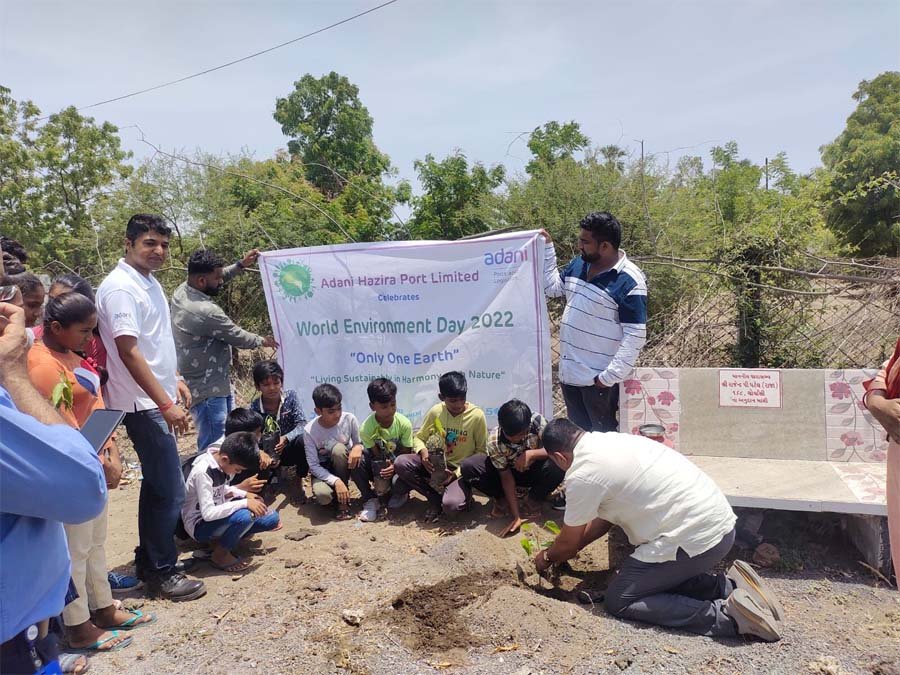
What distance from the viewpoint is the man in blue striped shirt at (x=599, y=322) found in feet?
13.2

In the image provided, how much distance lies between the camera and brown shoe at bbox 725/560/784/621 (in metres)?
2.98

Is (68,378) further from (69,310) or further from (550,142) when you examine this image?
(550,142)

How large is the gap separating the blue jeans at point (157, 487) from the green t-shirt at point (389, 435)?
1.39 meters

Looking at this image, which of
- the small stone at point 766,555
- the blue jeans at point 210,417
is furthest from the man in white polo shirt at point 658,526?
the blue jeans at point 210,417

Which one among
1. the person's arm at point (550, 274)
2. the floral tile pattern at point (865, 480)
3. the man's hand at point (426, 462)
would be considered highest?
the person's arm at point (550, 274)

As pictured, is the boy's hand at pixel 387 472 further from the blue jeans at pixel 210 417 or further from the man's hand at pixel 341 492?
the blue jeans at pixel 210 417

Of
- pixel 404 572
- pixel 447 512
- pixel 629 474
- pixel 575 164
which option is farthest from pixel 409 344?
pixel 575 164

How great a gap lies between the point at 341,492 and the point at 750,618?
2.59 metres

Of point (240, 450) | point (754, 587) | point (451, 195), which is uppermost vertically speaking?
point (451, 195)

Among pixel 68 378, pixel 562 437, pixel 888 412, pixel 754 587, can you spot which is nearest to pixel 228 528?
pixel 68 378

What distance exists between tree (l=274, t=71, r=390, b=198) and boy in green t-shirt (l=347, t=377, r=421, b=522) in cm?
2203

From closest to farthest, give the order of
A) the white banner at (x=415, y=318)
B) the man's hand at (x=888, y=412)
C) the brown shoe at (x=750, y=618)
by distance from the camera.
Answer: the man's hand at (x=888, y=412)
the brown shoe at (x=750, y=618)
the white banner at (x=415, y=318)

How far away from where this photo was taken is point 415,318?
495 cm

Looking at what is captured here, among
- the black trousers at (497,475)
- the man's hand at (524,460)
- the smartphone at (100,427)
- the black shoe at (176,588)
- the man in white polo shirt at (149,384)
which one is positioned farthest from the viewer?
the black trousers at (497,475)
